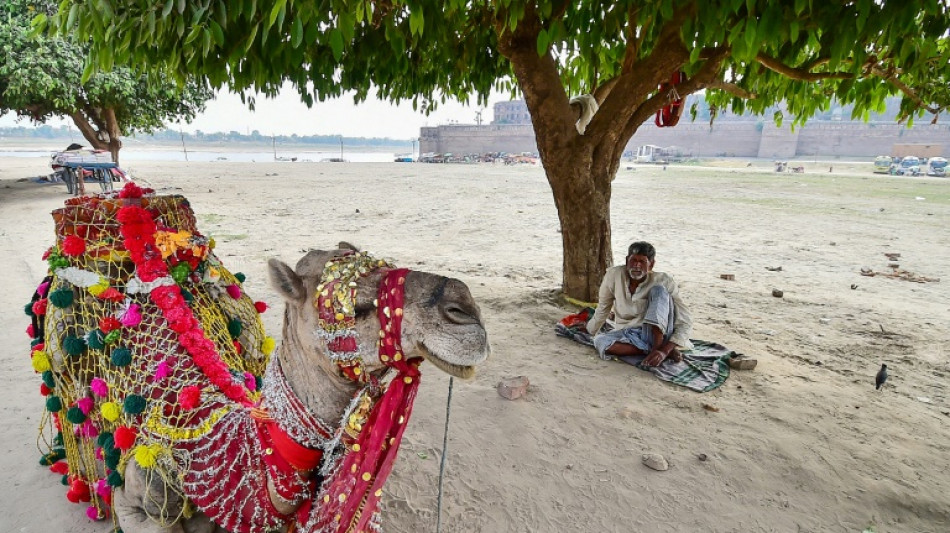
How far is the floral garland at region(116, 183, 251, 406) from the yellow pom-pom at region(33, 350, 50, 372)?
60cm

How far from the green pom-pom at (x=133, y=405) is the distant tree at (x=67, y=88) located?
8211mm

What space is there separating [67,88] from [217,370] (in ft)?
45.4

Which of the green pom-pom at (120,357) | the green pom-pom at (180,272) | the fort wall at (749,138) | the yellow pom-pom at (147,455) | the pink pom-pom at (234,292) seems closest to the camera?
the yellow pom-pom at (147,455)

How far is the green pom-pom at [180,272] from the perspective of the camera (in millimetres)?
2492

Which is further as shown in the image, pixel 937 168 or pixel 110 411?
pixel 937 168

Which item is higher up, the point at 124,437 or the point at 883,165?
the point at 883,165

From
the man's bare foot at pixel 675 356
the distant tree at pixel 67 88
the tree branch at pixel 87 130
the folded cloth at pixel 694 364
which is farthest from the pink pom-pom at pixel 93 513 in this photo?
the tree branch at pixel 87 130

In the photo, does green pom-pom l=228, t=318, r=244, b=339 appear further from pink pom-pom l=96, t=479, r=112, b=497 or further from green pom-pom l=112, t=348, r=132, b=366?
pink pom-pom l=96, t=479, r=112, b=497

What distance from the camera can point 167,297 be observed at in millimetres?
2309

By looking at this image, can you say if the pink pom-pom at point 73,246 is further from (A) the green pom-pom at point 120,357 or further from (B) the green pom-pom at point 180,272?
(A) the green pom-pom at point 120,357

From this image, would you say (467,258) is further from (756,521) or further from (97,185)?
(97,185)

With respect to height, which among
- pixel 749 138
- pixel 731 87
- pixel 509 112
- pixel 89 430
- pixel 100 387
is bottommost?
pixel 89 430

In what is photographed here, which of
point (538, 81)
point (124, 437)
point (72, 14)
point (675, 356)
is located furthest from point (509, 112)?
point (124, 437)

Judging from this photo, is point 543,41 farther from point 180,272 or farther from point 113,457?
point 113,457
